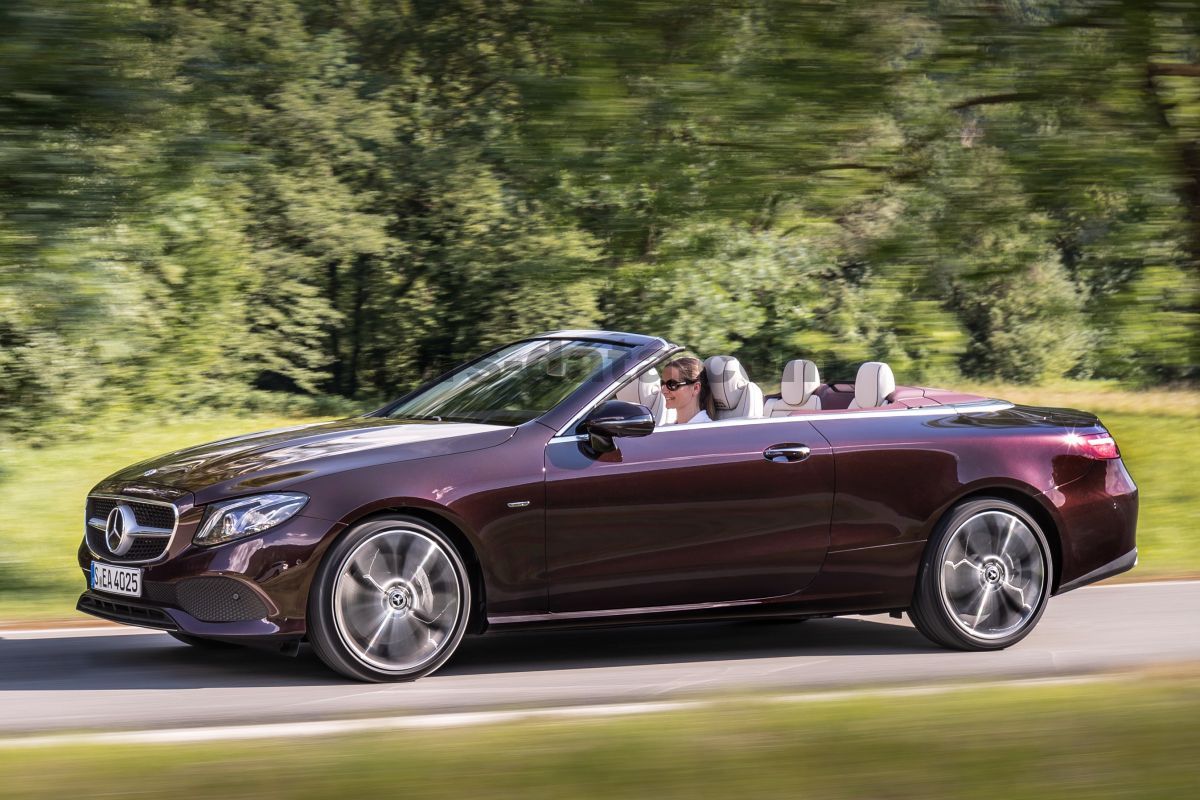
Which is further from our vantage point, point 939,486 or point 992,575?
point 992,575

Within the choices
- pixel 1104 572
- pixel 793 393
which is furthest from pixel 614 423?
pixel 1104 572

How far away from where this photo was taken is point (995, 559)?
27.8ft

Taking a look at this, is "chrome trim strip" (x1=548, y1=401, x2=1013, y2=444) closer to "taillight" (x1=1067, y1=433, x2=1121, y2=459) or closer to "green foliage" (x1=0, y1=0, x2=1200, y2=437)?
"taillight" (x1=1067, y1=433, x2=1121, y2=459)

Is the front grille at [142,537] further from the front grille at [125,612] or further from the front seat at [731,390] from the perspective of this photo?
the front seat at [731,390]

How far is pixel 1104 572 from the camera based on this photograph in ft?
28.7

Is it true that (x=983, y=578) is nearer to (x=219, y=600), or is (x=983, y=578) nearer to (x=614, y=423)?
(x=614, y=423)

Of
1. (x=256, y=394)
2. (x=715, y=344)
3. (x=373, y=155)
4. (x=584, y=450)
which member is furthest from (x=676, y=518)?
(x=256, y=394)

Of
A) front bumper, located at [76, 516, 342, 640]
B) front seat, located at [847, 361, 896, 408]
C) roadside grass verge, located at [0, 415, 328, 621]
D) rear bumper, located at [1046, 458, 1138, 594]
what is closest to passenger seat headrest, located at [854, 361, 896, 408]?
front seat, located at [847, 361, 896, 408]

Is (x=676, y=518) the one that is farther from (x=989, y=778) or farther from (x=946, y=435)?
(x=989, y=778)

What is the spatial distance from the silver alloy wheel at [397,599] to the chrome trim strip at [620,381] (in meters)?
0.80

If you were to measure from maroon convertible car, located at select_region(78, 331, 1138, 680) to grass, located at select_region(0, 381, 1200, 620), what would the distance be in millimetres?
658

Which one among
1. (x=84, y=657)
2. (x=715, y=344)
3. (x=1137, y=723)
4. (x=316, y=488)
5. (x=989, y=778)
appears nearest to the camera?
(x=989, y=778)

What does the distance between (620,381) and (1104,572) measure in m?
2.81

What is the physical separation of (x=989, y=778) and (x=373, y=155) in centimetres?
936
